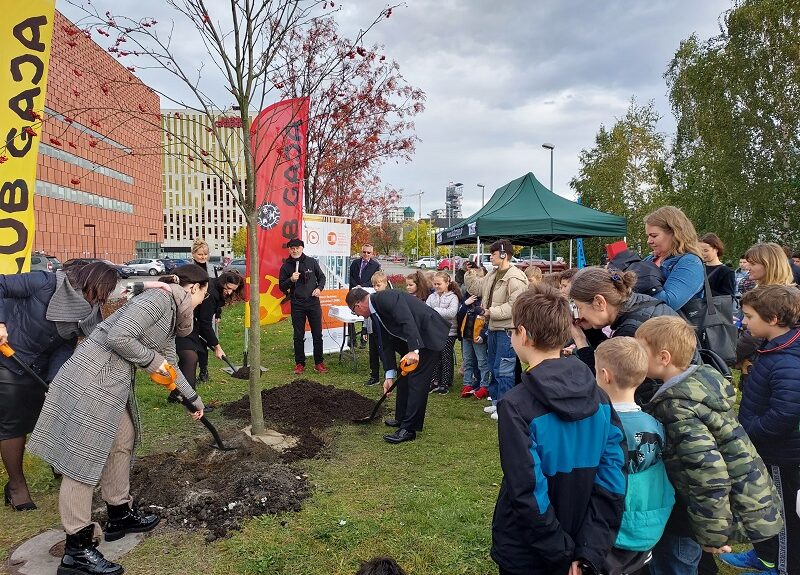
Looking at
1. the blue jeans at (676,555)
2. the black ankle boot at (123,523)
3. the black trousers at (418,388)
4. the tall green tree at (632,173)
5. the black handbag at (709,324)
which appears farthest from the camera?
the tall green tree at (632,173)

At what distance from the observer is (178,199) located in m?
94.6

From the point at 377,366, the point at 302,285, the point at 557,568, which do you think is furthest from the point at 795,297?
the point at 302,285

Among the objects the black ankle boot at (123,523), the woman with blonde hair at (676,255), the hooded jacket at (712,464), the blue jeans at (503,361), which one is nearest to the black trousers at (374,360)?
the blue jeans at (503,361)

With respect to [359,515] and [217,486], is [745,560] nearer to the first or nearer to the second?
[359,515]

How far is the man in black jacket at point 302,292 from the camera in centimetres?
783

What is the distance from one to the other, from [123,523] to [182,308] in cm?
138

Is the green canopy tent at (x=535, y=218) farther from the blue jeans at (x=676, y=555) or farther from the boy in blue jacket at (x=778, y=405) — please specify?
the blue jeans at (x=676, y=555)

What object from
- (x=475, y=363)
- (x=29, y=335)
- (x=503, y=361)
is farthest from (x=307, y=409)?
(x=29, y=335)

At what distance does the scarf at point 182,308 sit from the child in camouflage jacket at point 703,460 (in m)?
2.66

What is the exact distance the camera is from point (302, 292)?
782 cm

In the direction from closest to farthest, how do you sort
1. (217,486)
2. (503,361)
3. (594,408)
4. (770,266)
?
(594,408)
(217,486)
(770,266)
(503,361)

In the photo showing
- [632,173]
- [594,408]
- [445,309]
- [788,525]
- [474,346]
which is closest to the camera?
[594,408]

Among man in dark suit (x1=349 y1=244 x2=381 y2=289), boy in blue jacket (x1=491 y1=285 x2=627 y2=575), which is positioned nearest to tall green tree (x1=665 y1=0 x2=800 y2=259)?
man in dark suit (x1=349 y1=244 x2=381 y2=289)

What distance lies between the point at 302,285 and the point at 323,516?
4.81 m
